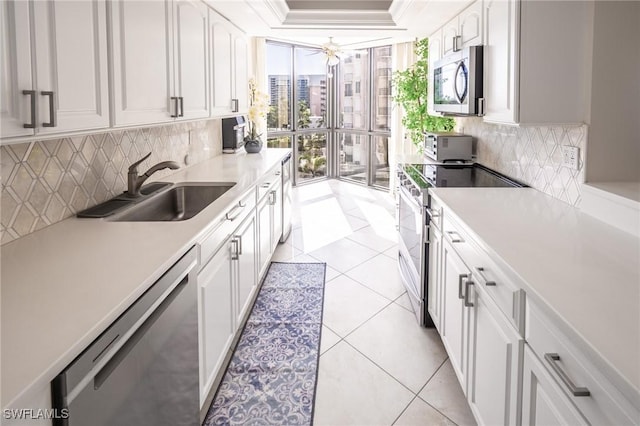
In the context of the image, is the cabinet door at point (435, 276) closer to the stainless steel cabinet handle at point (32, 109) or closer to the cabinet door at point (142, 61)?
the cabinet door at point (142, 61)

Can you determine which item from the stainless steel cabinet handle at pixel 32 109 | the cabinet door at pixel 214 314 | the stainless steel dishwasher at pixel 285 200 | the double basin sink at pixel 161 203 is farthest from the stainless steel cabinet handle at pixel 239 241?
the stainless steel dishwasher at pixel 285 200

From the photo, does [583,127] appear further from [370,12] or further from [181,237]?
[370,12]

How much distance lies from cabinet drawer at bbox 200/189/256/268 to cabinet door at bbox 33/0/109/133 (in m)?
0.60

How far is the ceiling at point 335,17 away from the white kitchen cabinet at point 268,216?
130cm

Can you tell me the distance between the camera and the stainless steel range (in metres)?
2.78

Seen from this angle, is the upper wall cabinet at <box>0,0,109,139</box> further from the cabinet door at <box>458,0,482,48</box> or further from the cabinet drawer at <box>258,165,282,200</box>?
the cabinet door at <box>458,0,482,48</box>

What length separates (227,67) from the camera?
358 cm

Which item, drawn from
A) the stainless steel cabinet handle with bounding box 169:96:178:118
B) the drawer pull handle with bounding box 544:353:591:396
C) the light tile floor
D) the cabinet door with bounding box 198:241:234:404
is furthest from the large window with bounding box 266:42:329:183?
the drawer pull handle with bounding box 544:353:591:396

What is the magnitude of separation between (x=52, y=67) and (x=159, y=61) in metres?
0.92

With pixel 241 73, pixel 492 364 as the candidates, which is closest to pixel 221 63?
pixel 241 73

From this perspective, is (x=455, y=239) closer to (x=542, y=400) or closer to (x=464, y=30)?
(x=542, y=400)

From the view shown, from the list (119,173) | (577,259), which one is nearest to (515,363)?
(577,259)

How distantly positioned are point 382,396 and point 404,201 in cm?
161

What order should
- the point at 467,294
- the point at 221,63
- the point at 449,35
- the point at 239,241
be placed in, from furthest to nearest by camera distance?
the point at 449,35 < the point at 221,63 < the point at 239,241 < the point at 467,294
